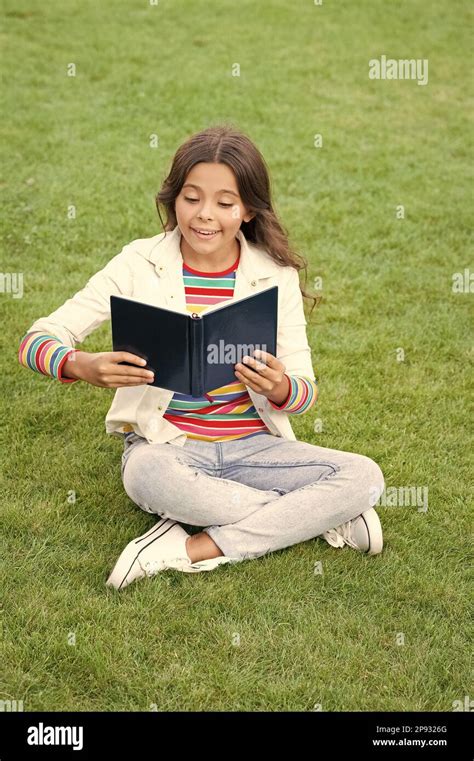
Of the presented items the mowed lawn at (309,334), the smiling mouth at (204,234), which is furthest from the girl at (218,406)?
the mowed lawn at (309,334)

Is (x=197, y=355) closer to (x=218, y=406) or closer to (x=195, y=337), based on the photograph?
(x=195, y=337)

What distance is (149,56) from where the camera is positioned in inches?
365

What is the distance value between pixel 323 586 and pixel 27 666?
106 cm

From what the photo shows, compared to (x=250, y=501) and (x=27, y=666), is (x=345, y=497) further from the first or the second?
(x=27, y=666)

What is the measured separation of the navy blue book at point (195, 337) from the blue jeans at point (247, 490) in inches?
16.0

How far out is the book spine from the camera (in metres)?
3.09

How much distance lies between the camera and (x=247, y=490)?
11.8 ft


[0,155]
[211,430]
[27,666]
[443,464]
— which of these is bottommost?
[27,666]

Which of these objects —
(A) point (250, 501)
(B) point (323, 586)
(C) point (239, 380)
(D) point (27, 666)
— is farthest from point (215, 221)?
(D) point (27, 666)

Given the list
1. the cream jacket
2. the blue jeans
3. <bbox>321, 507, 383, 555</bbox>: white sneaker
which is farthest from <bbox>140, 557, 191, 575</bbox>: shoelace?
<bbox>321, 507, 383, 555</bbox>: white sneaker

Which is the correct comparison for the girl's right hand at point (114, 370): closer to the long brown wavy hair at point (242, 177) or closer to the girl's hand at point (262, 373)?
the girl's hand at point (262, 373)

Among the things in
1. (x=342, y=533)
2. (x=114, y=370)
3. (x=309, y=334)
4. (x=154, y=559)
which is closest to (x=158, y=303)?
(x=114, y=370)

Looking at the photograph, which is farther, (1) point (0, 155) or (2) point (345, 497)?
(1) point (0, 155)

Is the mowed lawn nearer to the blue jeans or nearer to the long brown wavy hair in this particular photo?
the blue jeans
